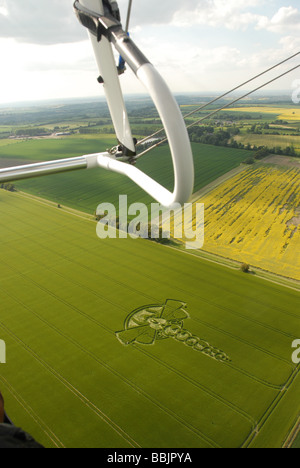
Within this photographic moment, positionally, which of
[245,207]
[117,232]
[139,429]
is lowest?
[139,429]

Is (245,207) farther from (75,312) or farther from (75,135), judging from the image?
(75,135)

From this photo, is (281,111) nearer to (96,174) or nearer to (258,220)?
(96,174)

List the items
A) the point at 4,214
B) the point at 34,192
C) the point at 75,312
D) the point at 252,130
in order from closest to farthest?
1. the point at 75,312
2. the point at 4,214
3. the point at 34,192
4. the point at 252,130

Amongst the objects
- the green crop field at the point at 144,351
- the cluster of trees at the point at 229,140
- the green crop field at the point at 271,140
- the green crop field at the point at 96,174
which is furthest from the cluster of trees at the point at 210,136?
the green crop field at the point at 144,351

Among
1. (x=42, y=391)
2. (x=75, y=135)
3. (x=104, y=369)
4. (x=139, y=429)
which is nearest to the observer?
(x=139, y=429)

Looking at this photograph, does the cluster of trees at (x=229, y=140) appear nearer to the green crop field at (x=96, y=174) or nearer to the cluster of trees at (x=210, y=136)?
the cluster of trees at (x=210, y=136)

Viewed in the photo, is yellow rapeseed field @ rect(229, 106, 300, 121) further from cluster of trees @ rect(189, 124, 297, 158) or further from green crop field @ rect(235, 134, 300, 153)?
green crop field @ rect(235, 134, 300, 153)

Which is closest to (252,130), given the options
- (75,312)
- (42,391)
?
(75,312)
